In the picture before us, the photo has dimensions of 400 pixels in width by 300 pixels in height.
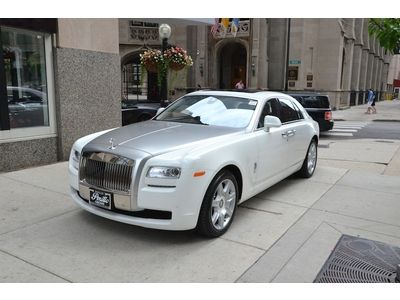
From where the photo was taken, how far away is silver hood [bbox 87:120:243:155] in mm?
4246

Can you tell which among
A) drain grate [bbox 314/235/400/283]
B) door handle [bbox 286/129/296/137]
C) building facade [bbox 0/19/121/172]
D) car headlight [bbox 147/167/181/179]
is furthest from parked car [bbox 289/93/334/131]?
car headlight [bbox 147/167/181/179]

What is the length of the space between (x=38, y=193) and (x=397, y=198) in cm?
542

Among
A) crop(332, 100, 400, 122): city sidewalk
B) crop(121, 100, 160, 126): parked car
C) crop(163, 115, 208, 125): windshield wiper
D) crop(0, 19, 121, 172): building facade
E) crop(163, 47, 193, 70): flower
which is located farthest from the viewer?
crop(332, 100, 400, 122): city sidewalk

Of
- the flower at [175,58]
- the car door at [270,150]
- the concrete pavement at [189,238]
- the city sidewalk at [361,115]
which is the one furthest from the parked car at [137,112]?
the city sidewalk at [361,115]

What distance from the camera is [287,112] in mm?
6367

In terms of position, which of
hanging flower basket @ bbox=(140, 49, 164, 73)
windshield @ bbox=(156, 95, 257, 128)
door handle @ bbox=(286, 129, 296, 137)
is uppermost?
hanging flower basket @ bbox=(140, 49, 164, 73)

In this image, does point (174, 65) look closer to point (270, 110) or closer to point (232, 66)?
point (270, 110)

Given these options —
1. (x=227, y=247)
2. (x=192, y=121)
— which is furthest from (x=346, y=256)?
(x=192, y=121)

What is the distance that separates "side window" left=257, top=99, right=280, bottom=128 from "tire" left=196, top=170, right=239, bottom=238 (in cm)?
116

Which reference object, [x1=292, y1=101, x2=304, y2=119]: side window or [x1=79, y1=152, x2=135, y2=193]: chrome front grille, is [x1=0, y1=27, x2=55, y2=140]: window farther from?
[x1=292, y1=101, x2=304, y2=119]: side window

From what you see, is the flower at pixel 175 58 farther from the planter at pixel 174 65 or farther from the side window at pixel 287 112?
the side window at pixel 287 112

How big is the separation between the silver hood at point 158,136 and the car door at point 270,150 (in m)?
0.47

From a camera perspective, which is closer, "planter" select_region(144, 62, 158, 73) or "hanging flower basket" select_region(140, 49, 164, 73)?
"hanging flower basket" select_region(140, 49, 164, 73)
